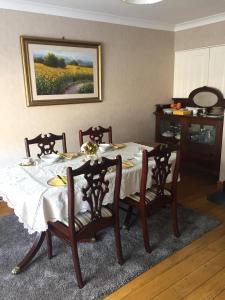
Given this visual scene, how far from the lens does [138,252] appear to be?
225 cm

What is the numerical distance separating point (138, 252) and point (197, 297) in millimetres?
609

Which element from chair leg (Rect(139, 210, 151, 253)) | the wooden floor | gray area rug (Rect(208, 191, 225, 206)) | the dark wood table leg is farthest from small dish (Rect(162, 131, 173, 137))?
the dark wood table leg

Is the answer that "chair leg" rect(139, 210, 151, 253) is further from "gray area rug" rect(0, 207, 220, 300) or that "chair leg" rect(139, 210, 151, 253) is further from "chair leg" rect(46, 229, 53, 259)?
"chair leg" rect(46, 229, 53, 259)

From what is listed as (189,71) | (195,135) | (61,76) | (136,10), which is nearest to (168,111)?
(195,135)

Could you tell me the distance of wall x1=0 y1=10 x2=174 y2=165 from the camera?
303 centimetres

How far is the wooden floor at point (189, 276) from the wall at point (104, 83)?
2.10 meters

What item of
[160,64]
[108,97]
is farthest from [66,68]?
[160,64]

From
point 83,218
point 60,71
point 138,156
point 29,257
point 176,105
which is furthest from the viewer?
point 176,105

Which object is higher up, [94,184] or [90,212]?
[94,184]

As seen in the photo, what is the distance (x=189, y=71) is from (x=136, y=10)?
1364mm

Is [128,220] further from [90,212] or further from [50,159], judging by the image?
[50,159]

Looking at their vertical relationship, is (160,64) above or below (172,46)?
below

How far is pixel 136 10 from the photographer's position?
3379 mm

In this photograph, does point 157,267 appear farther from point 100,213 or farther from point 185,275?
point 100,213
